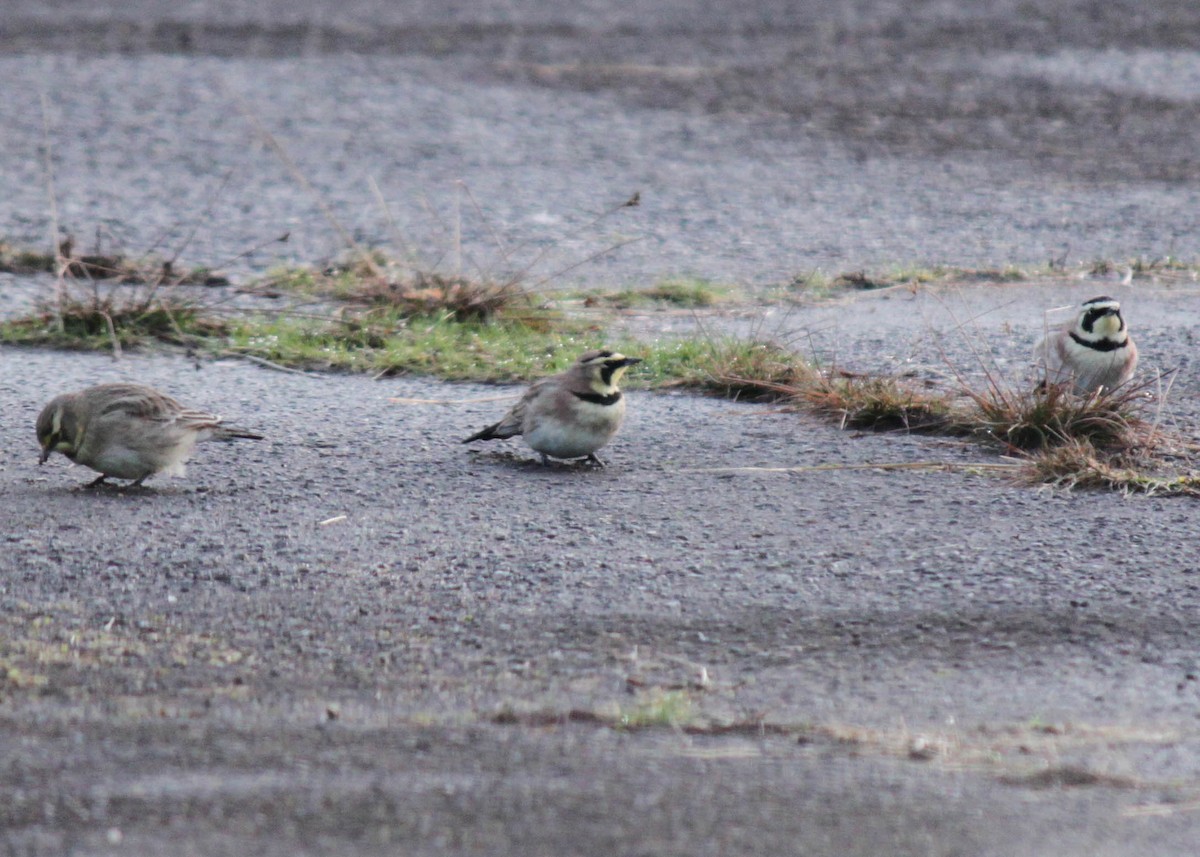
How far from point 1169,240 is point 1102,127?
4.61 metres

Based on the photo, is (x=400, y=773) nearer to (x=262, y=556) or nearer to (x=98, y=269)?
A: (x=262, y=556)

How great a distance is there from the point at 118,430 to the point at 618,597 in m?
2.39

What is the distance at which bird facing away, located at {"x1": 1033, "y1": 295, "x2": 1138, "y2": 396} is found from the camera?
8.33m

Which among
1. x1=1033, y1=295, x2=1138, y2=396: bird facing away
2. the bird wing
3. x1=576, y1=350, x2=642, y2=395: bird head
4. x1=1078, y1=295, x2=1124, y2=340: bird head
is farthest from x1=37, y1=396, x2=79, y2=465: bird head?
x1=1078, y1=295, x2=1124, y2=340: bird head

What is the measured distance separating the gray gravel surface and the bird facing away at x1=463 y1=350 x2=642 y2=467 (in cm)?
20

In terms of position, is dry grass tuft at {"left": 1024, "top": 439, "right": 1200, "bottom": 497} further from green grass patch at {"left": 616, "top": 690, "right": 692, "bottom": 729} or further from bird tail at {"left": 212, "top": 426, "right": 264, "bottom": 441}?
bird tail at {"left": 212, "top": 426, "right": 264, "bottom": 441}

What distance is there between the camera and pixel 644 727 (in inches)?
196

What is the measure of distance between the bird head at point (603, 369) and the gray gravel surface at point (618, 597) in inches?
16.7

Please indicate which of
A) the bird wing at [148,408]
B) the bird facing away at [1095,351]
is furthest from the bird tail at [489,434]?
the bird facing away at [1095,351]

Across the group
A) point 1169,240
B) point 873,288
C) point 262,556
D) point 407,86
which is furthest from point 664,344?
point 407,86

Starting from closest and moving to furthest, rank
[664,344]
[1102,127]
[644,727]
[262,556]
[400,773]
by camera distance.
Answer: [400,773], [644,727], [262,556], [664,344], [1102,127]

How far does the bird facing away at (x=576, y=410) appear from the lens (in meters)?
7.46

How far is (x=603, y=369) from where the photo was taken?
7617 millimetres

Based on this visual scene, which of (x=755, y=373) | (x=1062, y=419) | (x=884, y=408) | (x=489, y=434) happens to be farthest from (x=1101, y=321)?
(x=489, y=434)
